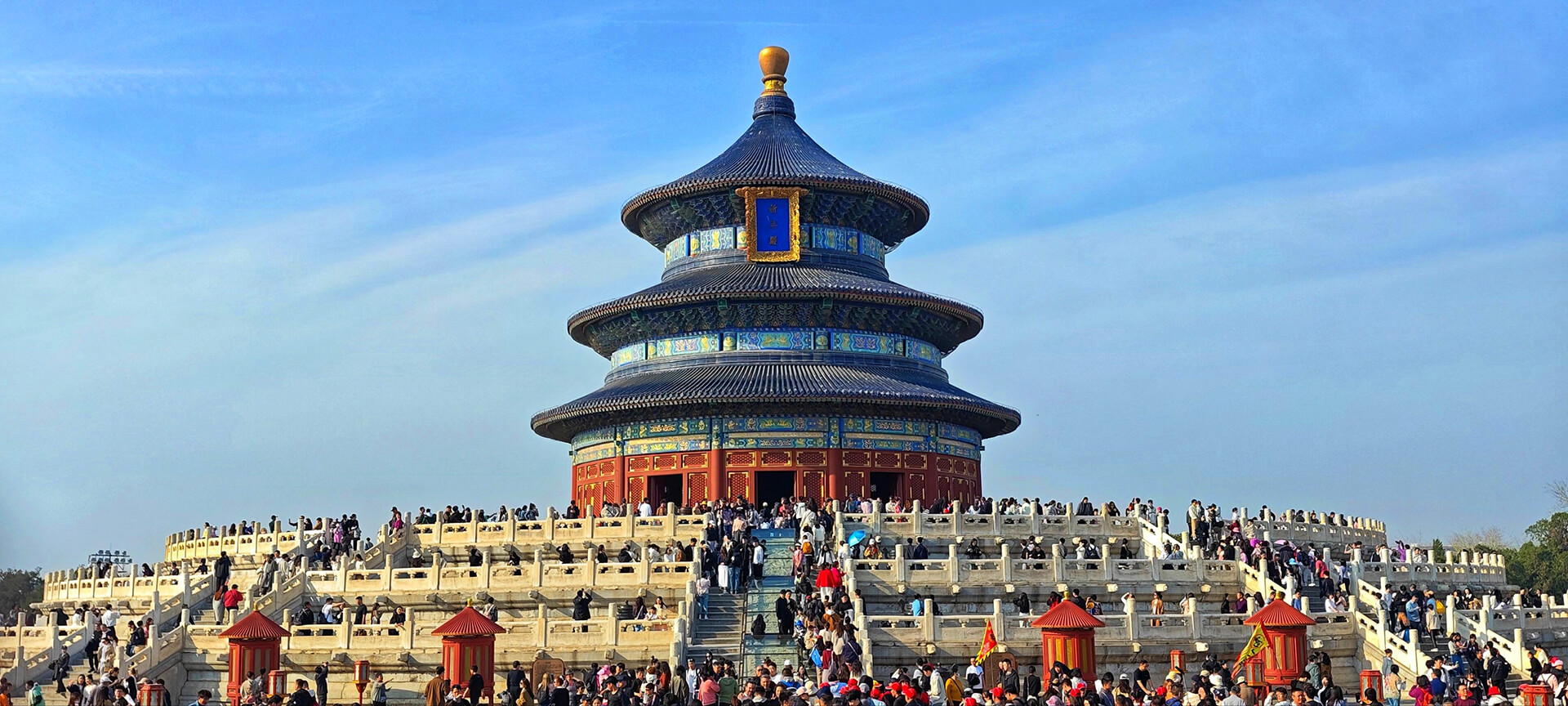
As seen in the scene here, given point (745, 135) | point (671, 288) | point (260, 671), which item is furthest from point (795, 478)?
point (260, 671)

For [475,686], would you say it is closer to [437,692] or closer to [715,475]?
[437,692]

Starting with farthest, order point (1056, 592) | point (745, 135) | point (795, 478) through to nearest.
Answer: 1. point (745, 135)
2. point (795, 478)
3. point (1056, 592)

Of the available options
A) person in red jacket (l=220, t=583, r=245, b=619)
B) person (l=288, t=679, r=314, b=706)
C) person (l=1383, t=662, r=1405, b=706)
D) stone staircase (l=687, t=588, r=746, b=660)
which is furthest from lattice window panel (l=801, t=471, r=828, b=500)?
person (l=288, t=679, r=314, b=706)

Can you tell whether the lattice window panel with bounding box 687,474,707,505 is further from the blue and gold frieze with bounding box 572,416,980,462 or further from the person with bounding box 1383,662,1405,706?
the person with bounding box 1383,662,1405,706

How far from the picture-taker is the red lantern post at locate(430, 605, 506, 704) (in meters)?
30.3

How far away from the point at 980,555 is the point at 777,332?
20004mm

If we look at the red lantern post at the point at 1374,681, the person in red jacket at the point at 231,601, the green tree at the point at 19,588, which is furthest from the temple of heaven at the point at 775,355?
the green tree at the point at 19,588

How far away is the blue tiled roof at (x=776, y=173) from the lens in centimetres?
6072

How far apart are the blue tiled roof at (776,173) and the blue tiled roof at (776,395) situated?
6.53 meters

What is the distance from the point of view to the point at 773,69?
67.4 m

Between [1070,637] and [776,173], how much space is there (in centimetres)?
3377

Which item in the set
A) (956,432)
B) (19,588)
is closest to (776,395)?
(956,432)

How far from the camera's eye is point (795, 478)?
55.5m

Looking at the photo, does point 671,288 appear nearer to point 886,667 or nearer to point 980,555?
point 980,555
